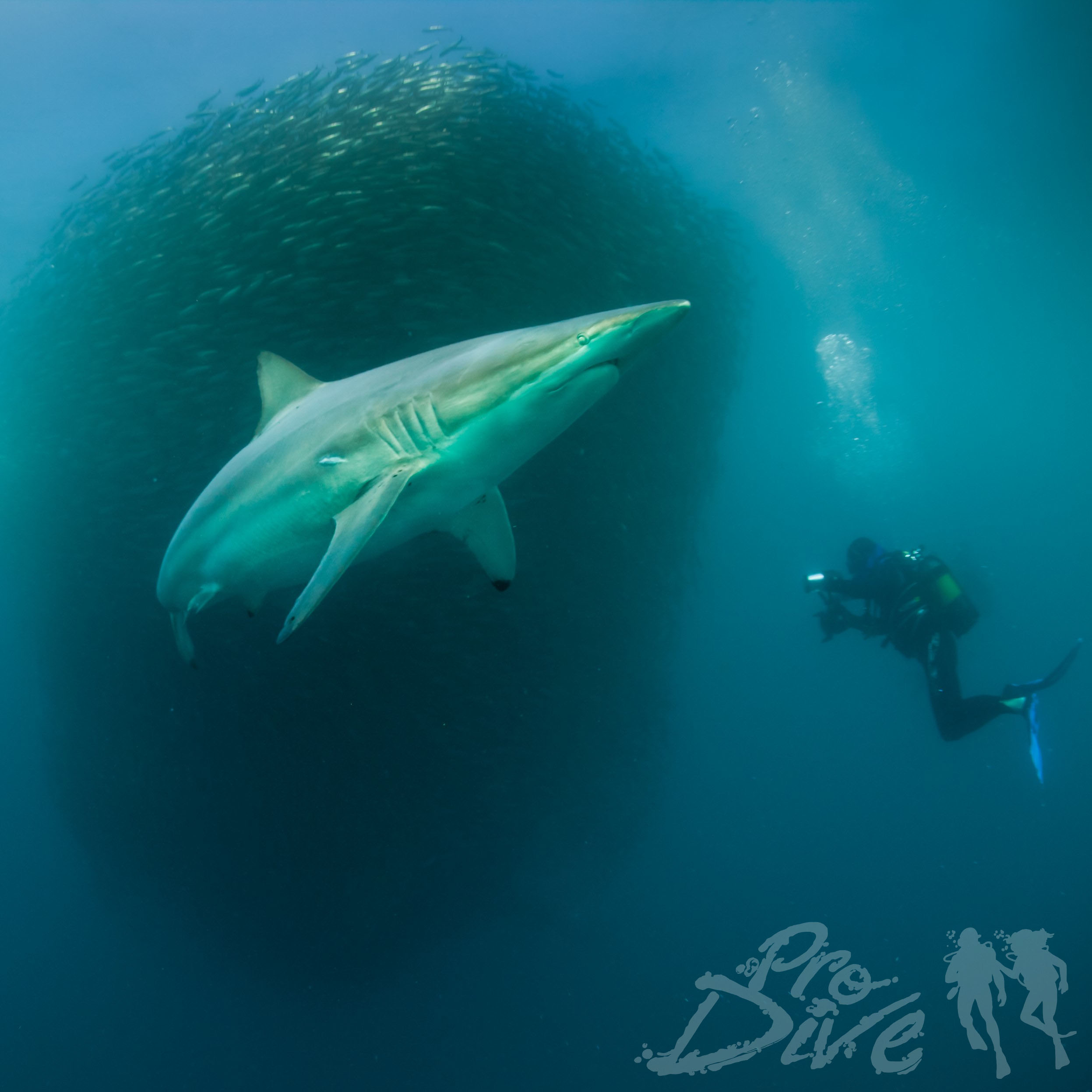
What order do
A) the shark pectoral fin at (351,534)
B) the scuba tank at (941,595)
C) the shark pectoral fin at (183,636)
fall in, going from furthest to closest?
the scuba tank at (941,595)
the shark pectoral fin at (183,636)
the shark pectoral fin at (351,534)

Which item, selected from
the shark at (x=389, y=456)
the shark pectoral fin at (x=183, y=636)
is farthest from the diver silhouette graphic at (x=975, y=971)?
the shark pectoral fin at (x=183, y=636)

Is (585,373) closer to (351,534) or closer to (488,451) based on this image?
(488,451)

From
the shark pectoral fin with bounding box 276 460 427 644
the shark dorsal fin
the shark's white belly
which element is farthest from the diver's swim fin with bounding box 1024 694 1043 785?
the shark dorsal fin

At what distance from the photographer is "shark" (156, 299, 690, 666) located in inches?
90.8

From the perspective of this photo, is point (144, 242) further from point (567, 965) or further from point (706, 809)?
point (706, 809)

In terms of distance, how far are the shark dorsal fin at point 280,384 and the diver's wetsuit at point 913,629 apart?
8869mm

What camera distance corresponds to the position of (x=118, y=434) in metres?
10.0

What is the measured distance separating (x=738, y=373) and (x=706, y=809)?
2069 inches

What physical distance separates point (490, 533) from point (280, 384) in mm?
1809

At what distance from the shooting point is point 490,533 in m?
3.48

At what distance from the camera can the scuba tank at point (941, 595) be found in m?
9.95

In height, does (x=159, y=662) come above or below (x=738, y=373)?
below

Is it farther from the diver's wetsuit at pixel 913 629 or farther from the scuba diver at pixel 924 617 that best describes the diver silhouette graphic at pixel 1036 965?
the diver's wetsuit at pixel 913 629

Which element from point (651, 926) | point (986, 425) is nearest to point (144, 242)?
point (651, 926)
